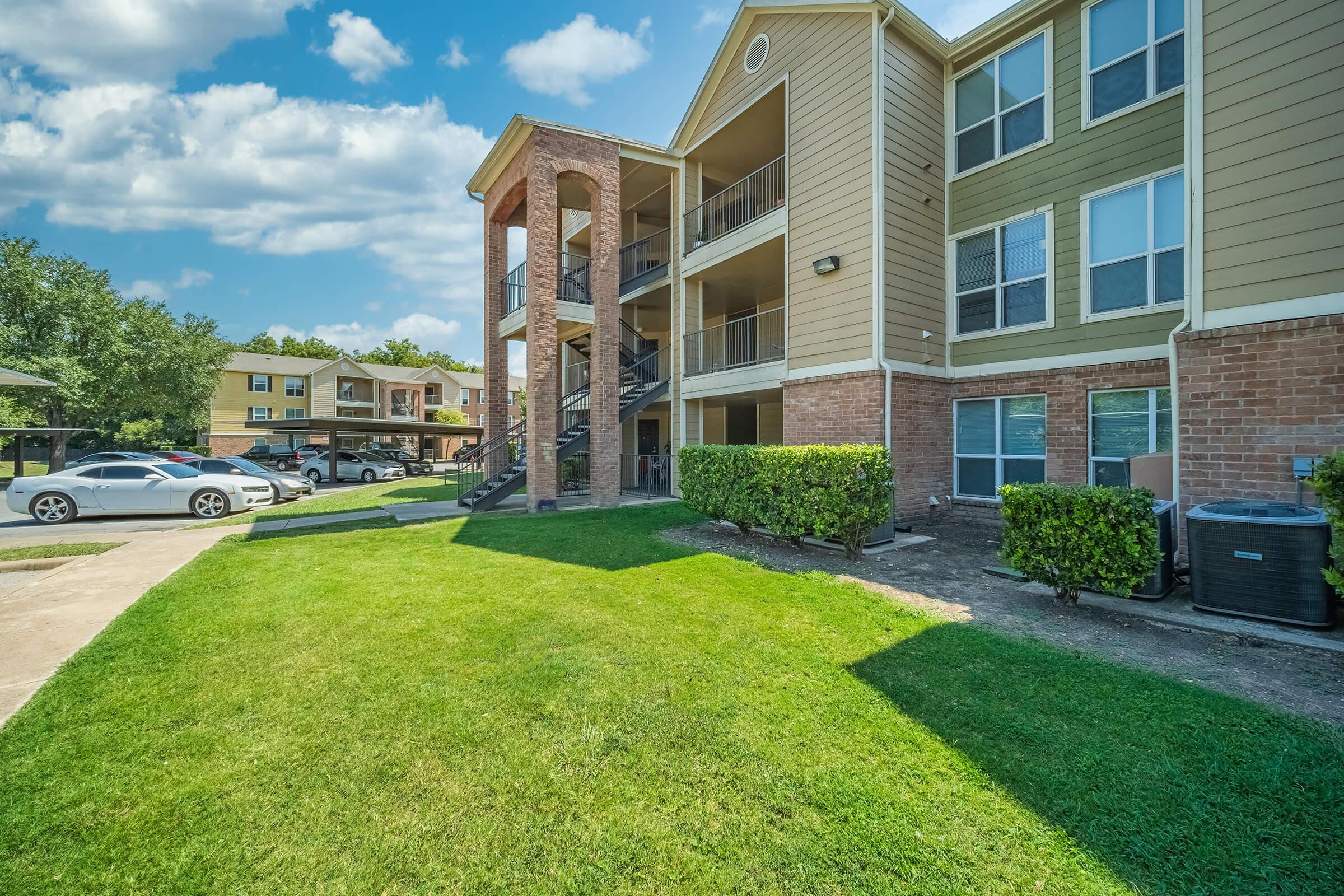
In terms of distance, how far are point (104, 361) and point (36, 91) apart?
16.4 m

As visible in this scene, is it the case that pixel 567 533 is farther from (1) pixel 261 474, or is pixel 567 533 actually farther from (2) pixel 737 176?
(2) pixel 737 176

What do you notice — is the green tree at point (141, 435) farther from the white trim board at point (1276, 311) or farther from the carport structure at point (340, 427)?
the white trim board at point (1276, 311)

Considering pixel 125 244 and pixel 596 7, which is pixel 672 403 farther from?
pixel 125 244

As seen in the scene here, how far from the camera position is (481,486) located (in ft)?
43.2

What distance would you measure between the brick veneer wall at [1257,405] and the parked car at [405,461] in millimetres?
25988

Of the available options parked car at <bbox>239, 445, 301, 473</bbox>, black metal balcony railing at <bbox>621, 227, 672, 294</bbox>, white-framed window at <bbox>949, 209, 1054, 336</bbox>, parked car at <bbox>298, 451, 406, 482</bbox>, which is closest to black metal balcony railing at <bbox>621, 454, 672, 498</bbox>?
black metal balcony railing at <bbox>621, 227, 672, 294</bbox>

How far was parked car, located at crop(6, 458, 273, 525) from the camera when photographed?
11133 mm

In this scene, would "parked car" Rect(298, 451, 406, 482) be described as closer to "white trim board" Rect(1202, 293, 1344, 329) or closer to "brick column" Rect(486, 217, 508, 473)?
"brick column" Rect(486, 217, 508, 473)

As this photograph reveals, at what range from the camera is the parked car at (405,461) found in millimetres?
24703

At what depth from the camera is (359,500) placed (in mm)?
14852

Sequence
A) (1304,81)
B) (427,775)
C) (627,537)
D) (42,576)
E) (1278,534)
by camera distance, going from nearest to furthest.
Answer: (427,775)
(1278,534)
(1304,81)
(42,576)
(627,537)

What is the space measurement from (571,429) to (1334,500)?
42.4ft

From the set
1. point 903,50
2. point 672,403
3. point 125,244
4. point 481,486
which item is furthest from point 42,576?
point 125,244

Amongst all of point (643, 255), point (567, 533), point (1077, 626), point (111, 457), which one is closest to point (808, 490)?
point (1077, 626)
